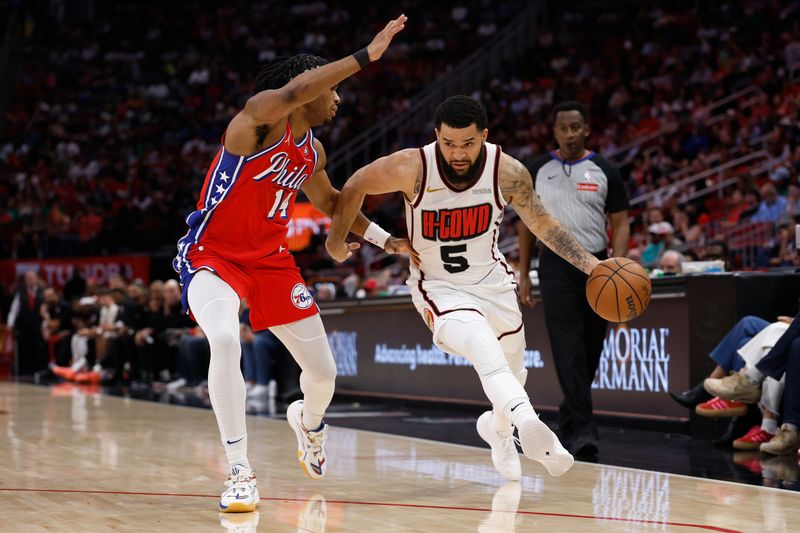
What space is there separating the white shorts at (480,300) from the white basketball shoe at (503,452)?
50 cm

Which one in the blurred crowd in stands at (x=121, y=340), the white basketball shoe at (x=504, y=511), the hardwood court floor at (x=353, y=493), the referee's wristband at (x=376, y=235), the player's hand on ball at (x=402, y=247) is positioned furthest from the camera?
the blurred crowd in stands at (x=121, y=340)

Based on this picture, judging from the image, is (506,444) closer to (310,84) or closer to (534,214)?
(534,214)

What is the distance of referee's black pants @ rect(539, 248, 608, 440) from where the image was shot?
6.61m

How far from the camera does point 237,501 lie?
4.48 metres

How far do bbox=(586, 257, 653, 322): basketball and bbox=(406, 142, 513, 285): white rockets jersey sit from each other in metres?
0.51

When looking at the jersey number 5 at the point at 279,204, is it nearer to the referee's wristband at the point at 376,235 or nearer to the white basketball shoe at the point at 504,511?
the referee's wristband at the point at 376,235

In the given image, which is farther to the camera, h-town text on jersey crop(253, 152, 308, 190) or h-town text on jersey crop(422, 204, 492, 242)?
h-town text on jersey crop(422, 204, 492, 242)

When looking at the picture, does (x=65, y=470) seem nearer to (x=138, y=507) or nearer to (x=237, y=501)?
(x=138, y=507)

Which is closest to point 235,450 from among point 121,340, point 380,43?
point 380,43

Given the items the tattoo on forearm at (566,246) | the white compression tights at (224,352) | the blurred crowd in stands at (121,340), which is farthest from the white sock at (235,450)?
the blurred crowd in stands at (121,340)

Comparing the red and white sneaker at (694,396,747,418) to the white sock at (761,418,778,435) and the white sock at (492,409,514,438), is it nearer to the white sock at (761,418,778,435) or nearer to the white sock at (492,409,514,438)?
the white sock at (761,418,778,435)

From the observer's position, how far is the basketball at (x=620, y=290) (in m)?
5.04

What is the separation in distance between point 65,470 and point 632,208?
1032 cm

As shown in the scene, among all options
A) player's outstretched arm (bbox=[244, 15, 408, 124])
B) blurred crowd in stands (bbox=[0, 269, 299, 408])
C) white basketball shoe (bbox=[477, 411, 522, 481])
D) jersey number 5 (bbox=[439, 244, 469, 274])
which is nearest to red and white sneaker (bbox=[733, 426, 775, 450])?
white basketball shoe (bbox=[477, 411, 522, 481])
